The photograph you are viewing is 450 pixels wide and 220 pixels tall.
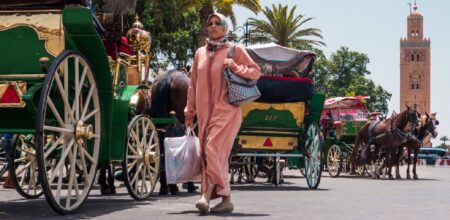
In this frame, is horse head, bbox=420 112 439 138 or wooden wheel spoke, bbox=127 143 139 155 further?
horse head, bbox=420 112 439 138

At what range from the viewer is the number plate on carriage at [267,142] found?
13.9 m

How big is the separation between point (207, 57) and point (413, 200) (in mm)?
3884

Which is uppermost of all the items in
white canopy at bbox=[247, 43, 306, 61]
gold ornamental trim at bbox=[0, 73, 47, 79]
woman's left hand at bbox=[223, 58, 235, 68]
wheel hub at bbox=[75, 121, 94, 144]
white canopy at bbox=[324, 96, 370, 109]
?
white canopy at bbox=[247, 43, 306, 61]

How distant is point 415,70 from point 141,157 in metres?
157

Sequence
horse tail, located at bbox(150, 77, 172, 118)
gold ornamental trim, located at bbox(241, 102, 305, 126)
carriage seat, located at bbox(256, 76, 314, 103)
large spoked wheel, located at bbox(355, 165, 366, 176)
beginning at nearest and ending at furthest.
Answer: horse tail, located at bbox(150, 77, 172, 118), carriage seat, located at bbox(256, 76, 314, 103), gold ornamental trim, located at bbox(241, 102, 305, 126), large spoked wheel, located at bbox(355, 165, 366, 176)

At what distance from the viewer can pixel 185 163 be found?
8.13 meters

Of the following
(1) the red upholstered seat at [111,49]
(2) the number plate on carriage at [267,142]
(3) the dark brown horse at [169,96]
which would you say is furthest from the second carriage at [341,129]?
(1) the red upholstered seat at [111,49]

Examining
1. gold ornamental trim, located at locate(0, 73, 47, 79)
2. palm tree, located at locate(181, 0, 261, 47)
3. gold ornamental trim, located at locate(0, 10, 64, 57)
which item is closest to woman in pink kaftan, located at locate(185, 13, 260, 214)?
gold ornamental trim, located at locate(0, 10, 64, 57)

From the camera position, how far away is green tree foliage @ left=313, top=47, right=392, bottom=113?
309 ft

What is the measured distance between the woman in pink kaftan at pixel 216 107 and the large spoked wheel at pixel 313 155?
595cm

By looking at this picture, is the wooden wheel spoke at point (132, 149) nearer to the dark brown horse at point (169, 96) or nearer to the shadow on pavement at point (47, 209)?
the shadow on pavement at point (47, 209)

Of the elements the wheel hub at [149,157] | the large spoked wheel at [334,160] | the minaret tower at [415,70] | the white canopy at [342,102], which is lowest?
the large spoked wheel at [334,160]

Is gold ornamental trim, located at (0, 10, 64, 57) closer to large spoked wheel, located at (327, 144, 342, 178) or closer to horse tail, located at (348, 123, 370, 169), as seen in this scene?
large spoked wheel, located at (327, 144, 342, 178)

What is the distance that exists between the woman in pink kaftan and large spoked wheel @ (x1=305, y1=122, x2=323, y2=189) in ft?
19.5
